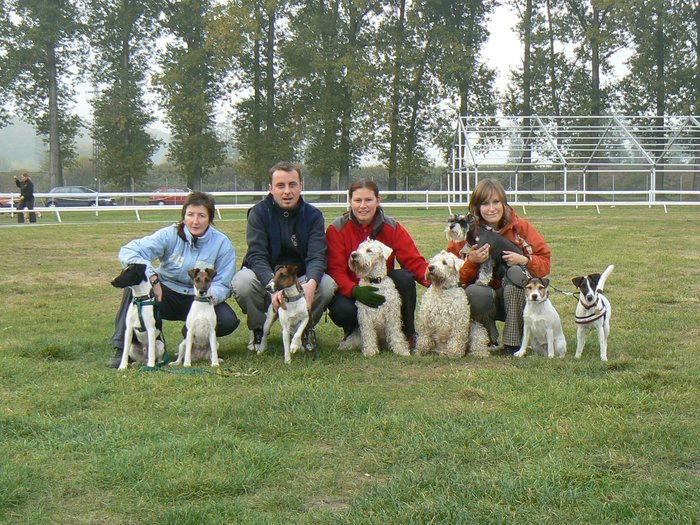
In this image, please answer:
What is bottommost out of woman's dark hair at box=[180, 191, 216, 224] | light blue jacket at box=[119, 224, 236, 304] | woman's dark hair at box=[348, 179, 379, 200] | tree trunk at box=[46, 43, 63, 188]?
light blue jacket at box=[119, 224, 236, 304]

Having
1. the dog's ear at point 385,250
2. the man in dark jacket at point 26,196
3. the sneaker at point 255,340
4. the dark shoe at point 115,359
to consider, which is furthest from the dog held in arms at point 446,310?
the man in dark jacket at point 26,196

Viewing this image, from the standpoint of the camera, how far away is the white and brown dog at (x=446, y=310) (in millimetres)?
5836

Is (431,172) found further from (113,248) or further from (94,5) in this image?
(113,248)

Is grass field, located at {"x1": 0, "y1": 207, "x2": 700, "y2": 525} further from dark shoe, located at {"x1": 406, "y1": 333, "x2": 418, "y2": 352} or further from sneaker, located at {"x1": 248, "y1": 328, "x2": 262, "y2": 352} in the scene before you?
dark shoe, located at {"x1": 406, "y1": 333, "x2": 418, "y2": 352}

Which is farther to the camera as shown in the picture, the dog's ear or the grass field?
the dog's ear

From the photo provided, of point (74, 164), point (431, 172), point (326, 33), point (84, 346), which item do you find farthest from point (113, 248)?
point (74, 164)

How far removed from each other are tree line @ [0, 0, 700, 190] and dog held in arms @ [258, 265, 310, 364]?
3199 cm

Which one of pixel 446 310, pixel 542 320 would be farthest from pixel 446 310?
pixel 542 320

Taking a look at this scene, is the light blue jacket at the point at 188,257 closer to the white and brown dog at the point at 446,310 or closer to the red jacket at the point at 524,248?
the white and brown dog at the point at 446,310

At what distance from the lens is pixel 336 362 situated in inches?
224

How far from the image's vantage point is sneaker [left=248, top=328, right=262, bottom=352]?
6.19 meters

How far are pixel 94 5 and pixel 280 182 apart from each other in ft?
129

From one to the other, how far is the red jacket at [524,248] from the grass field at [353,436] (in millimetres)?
760

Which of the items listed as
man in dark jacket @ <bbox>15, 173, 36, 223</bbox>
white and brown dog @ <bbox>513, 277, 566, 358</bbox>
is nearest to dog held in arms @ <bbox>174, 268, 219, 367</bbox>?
white and brown dog @ <bbox>513, 277, 566, 358</bbox>
